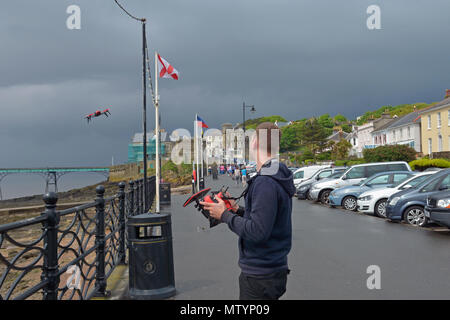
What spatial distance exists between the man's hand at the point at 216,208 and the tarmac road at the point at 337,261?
0.89 m

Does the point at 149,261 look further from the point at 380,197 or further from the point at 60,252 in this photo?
the point at 380,197

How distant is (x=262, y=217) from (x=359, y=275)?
471cm

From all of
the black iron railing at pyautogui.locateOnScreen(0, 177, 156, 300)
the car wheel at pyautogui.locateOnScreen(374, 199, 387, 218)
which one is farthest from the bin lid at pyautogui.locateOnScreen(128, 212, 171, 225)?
the car wheel at pyautogui.locateOnScreen(374, 199, 387, 218)

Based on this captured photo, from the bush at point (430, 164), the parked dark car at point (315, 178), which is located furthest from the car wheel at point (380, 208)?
the bush at point (430, 164)

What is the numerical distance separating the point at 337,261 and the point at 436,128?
158ft

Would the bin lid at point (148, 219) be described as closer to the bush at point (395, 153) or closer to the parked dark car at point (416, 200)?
the parked dark car at point (416, 200)

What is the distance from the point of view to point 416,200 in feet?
41.3

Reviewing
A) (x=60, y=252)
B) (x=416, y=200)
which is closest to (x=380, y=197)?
(x=416, y=200)

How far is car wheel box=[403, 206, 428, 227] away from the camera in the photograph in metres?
12.6

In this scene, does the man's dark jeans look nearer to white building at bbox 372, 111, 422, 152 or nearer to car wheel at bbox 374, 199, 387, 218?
car wheel at bbox 374, 199, 387, 218

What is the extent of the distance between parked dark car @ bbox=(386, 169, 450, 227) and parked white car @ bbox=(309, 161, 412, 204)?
7.08 meters

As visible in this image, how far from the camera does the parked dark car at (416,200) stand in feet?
40.5

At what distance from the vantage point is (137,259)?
5461 millimetres
